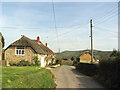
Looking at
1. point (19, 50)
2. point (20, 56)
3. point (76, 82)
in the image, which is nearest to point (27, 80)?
point (76, 82)

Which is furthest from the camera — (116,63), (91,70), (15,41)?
(15,41)

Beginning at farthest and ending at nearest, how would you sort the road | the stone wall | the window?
1. the window
2. the stone wall
3. the road

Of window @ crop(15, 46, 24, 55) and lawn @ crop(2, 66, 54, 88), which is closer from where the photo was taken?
lawn @ crop(2, 66, 54, 88)

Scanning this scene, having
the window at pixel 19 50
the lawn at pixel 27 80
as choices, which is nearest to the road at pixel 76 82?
the lawn at pixel 27 80

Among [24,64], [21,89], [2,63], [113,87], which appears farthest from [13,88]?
[24,64]

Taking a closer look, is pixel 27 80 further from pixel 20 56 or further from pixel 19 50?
pixel 19 50

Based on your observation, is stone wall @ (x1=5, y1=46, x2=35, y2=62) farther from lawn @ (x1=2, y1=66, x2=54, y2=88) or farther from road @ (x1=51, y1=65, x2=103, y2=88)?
lawn @ (x1=2, y1=66, x2=54, y2=88)

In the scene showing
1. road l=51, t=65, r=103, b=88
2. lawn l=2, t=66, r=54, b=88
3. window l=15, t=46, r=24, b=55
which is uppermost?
window l=15, t=46, r=24, b=55

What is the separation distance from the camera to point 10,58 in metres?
37.9

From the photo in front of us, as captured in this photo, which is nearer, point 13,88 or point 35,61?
point 13,88

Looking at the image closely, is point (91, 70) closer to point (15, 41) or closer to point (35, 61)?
point (35, 61)

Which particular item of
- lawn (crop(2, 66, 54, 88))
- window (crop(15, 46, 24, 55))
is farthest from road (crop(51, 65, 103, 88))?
window (crop(15, 46, 24, 55))

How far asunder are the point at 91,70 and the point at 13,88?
63.7ft

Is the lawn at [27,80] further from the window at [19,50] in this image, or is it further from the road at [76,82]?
the window at [19,50]
